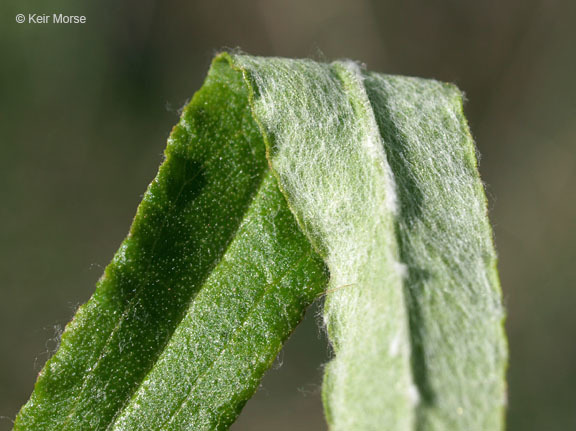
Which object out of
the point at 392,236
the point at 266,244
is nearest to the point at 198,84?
the point at 266,244

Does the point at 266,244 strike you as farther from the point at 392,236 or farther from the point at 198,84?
the point at 198,84

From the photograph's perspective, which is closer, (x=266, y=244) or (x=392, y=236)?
(x=392, y=236)

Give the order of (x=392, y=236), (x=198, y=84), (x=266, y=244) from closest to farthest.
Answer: (x=392, y=236), (x=266, y=244), (x=198, y=84)

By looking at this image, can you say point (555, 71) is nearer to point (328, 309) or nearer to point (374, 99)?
point (374, 99)

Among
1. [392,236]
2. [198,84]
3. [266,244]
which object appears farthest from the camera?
[198,84]

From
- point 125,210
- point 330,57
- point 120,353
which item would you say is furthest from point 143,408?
point 330,57
